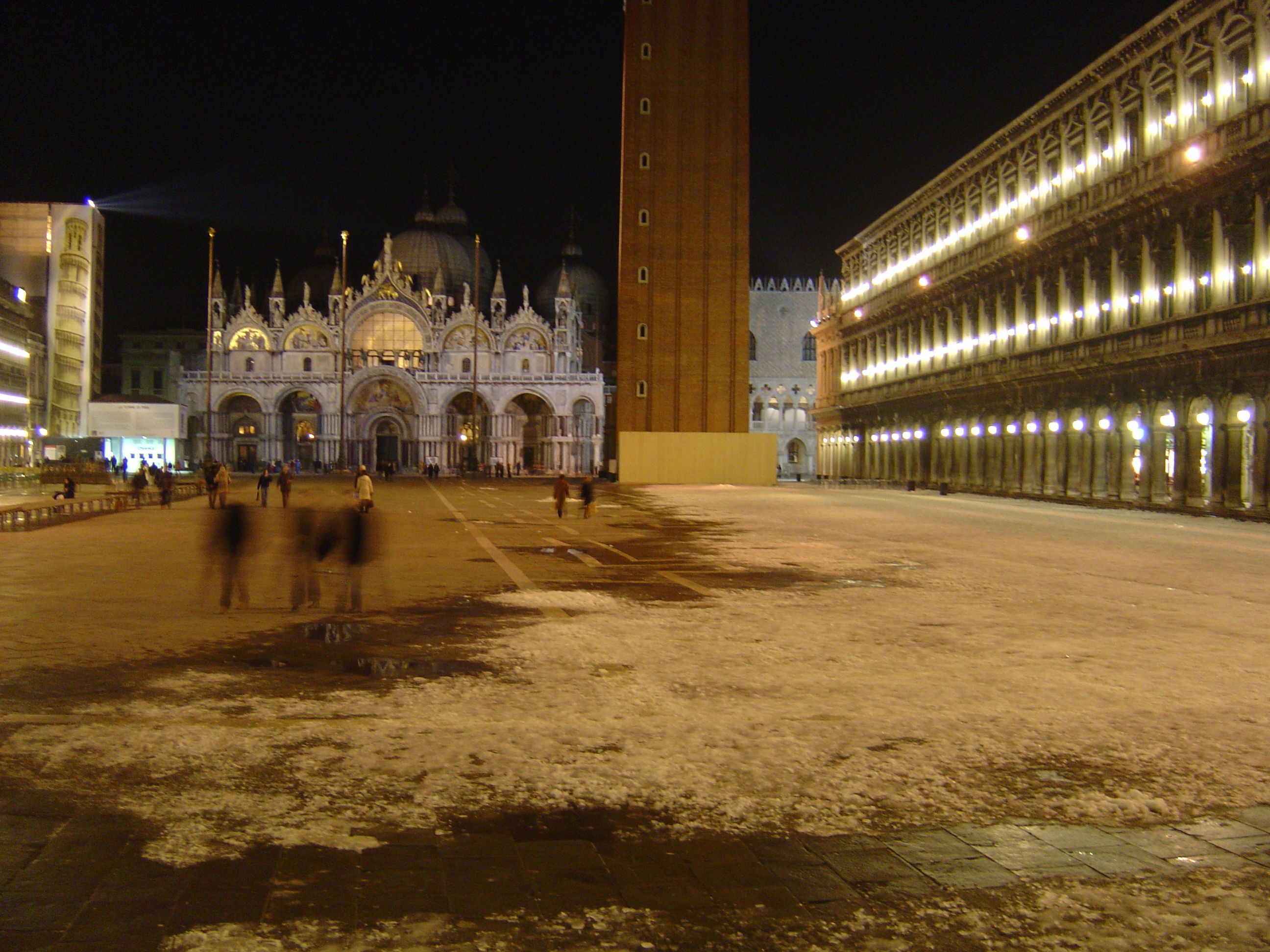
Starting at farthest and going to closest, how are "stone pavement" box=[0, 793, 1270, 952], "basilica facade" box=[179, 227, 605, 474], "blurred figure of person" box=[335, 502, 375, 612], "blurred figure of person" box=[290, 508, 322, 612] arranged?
1. "basilica facade" box=[179, 227, 605, 474]
2. "blurred figure of person" box=[290, 508, 322, 612]
3. "blurred figure of person" box=[335, 502, 375, 612]
4. "stone pavement" box=[0, 793, 1270, 952]

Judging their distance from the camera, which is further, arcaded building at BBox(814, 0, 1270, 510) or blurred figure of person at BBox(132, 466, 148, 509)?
blurred figure of person at BBox(132, 466, 148, 509)

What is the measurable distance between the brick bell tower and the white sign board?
26501mm

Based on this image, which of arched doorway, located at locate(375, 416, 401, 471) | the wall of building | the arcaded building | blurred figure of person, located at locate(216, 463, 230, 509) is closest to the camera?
the arcaded building

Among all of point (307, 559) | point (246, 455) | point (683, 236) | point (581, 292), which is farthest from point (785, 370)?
point (307, 559)

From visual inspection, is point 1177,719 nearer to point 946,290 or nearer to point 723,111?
point 946,290

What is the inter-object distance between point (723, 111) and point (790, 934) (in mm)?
61049

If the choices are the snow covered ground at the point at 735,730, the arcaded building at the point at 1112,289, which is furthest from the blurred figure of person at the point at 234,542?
the arcaded building at the point at 1112,289

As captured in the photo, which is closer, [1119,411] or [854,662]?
[854,662]

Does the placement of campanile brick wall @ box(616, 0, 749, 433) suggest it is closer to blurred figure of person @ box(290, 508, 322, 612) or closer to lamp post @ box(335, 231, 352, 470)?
lamp post @ box(335, 231, 352, 470)

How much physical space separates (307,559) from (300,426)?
8094cm

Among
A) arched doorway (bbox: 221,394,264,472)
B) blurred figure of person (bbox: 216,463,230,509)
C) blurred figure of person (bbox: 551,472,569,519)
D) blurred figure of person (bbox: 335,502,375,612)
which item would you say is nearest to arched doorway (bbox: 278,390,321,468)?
arched doorway (bbox: 221,394,264,472)

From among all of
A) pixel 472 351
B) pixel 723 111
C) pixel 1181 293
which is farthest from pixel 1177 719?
pixel 472 351

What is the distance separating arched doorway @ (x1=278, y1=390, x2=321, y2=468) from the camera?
3691 inches

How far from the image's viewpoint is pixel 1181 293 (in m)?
33.6
